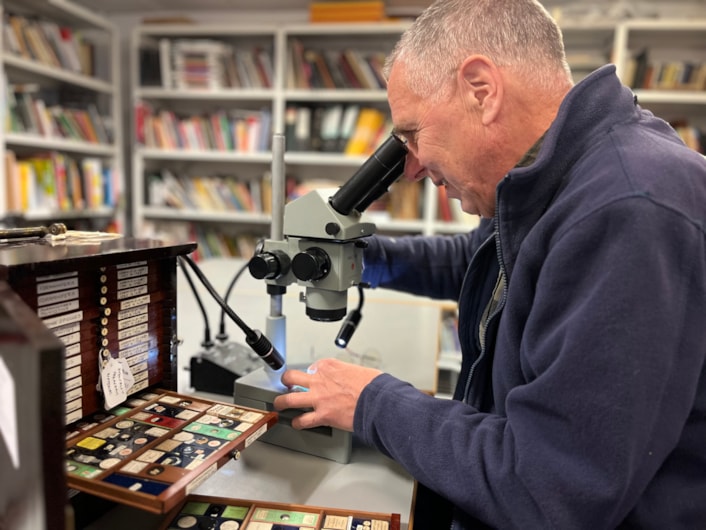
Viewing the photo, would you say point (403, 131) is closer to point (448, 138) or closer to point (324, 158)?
point (448, 138)

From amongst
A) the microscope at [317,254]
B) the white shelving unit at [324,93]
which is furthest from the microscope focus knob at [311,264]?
the white shelving unit at [324,93]

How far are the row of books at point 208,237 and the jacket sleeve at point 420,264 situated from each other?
2.21 meters

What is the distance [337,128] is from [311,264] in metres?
2.29

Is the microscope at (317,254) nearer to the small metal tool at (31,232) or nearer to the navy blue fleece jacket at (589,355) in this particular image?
the navy blue fleece jacket at (589,355)

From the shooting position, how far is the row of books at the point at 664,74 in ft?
8.65

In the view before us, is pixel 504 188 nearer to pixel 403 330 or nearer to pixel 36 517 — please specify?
pixel 36 517

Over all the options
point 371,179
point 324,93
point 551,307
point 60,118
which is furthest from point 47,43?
point 551,307

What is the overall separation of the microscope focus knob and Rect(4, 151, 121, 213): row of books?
92.5 inches

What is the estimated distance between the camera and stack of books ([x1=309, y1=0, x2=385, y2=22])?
2.84m

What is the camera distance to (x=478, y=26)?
2.33 feet

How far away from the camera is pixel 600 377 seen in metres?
0.51

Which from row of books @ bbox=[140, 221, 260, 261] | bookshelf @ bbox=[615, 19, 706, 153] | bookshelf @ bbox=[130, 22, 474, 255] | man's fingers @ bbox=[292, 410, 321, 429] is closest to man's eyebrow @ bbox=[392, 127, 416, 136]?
man's fingers @ bbox=[292, 410, 321, 429]

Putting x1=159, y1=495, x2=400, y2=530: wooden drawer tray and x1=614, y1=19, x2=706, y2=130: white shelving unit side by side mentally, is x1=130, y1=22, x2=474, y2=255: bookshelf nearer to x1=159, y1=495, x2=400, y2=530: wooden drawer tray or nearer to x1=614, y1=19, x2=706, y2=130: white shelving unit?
x1=614, y1=19, x2=706, y2=130: white shelving unit

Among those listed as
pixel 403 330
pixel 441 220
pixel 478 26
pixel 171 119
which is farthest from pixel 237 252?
pixel 478 26
